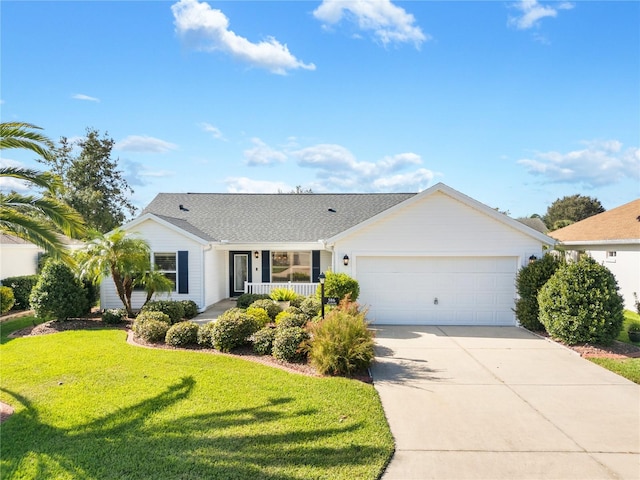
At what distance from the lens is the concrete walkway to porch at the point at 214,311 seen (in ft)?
40.9

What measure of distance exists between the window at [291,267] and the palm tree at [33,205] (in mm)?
9444

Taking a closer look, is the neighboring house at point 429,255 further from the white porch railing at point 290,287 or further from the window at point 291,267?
the window at point 291,267

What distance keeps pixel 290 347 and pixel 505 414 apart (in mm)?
4422

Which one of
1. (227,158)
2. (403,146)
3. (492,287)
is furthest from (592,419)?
(227,158)

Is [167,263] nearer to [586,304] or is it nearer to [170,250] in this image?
[170,250]

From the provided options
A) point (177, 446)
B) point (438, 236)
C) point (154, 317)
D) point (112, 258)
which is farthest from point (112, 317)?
point (438, 236)

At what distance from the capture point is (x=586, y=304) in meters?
9.26

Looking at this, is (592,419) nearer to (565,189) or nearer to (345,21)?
(345,21)

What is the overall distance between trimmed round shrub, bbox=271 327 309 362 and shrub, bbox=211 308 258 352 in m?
1.10

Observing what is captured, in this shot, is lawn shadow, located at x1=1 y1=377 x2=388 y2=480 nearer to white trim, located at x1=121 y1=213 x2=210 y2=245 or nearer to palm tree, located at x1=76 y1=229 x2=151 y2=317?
palm tree, located at x1=76 y1=229 x2=151 y2=317

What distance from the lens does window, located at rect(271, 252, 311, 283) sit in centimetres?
1648

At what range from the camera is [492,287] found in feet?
40.4

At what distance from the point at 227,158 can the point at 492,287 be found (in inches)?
523

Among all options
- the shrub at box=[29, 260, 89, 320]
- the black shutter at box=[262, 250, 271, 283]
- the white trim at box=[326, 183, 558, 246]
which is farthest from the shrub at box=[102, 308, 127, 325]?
the white trim at box=[326, 183, 558, 246]
